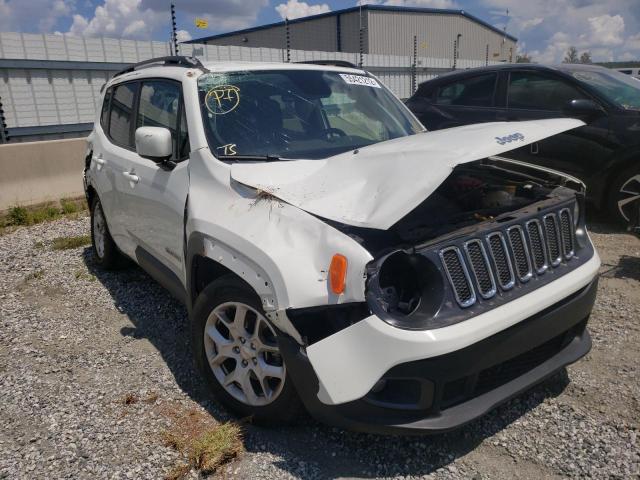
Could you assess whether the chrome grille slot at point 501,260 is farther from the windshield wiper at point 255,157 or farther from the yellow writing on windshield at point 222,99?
the yellow writing on windshield at point 222,99

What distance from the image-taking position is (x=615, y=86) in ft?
20.9

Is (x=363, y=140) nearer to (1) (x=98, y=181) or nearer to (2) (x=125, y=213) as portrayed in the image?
(2) (x=125, y=213)

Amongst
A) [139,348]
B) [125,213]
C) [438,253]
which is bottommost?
[139,348]

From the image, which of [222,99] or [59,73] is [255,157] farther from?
[59,73]

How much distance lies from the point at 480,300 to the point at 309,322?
0.76 metres

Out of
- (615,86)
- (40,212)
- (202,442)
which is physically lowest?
(40,212)

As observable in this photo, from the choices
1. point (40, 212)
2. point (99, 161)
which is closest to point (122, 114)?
point (99, 161)

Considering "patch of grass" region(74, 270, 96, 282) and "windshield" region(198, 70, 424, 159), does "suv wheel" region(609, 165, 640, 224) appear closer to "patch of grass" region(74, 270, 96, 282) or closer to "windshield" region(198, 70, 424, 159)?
"windshield" region(198, 70, 424, 159)

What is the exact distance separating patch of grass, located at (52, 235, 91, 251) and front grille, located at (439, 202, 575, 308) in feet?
17.8

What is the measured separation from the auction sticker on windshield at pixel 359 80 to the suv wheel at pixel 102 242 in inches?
104

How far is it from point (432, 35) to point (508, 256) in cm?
3532

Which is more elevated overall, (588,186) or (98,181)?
(98,181)

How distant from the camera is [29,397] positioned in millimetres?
3299

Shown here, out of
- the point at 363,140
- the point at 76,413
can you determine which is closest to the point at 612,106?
the point at 363,140
